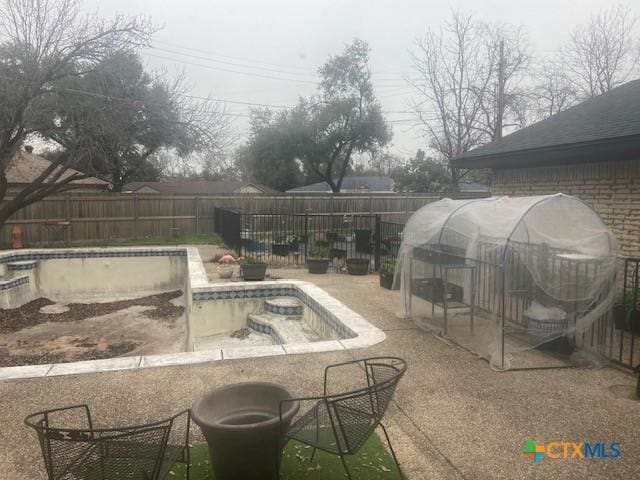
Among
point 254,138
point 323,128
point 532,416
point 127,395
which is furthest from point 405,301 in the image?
point 254,138

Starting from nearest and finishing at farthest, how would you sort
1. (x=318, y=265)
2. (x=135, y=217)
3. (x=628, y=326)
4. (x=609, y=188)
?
(x=628, y=326)
(x=609, y=188)
(x=318, y=265)
(x=135, y=217)

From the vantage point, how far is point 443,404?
3.77m

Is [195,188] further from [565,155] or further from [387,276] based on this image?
[565,155]

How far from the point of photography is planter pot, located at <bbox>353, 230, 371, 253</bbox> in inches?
520

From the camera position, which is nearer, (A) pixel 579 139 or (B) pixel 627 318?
(B) pixel 627 318

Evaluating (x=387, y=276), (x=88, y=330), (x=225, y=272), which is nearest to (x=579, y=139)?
(x=387, y=276)

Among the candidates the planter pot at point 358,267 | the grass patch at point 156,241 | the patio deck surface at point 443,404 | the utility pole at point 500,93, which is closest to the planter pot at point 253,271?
the planter pot at point 358,267

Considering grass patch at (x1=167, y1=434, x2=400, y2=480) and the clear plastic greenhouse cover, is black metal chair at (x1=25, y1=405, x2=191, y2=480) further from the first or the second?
the clear plastic greenhouse cover

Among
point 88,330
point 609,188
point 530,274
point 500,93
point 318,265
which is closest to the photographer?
point 530,274

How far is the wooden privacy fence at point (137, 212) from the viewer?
16.1 m

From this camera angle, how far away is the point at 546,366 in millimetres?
4598

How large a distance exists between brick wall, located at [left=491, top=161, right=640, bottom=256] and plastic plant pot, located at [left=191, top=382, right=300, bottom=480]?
614cm

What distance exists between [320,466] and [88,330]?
8.59 meters

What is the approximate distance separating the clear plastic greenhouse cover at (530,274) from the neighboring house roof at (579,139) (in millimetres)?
2113
